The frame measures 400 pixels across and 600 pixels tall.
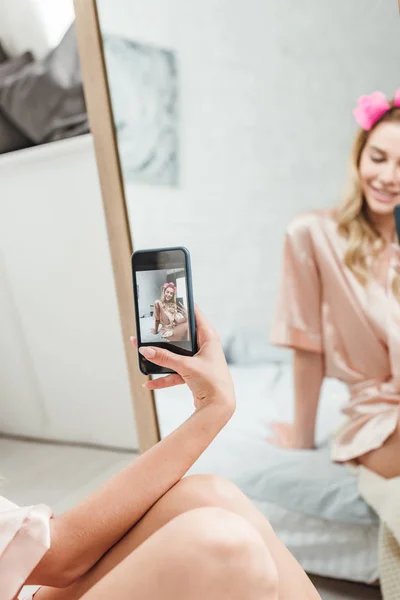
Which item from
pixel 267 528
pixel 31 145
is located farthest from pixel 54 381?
pixel 267 528

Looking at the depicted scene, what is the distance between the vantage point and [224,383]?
2.35 ft

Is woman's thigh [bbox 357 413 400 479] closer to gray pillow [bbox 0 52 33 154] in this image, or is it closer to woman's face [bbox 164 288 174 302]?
woman's face [bbox 164 288 174 302]

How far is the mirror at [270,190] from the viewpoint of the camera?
3.43 feet

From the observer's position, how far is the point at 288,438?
46.2 inches

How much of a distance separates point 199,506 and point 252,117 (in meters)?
0.75

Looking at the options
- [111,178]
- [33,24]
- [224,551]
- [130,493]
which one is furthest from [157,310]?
[33,24]

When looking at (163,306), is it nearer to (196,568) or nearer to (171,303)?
(171,303)

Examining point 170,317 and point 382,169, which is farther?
point 382,169

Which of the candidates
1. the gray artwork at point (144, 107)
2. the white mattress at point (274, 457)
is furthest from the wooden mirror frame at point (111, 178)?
the white mattress at point (274, 457)

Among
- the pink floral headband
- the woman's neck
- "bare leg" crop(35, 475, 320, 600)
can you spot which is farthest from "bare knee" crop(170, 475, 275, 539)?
the pink floral headband

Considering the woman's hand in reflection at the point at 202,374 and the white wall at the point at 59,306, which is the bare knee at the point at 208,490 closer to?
the woman's hand in reflection at the point at 202,374

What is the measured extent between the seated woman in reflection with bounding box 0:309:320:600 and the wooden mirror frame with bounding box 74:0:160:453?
2.03ft

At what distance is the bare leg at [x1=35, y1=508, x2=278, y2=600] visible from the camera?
1.68 ft

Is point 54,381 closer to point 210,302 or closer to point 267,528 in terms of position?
point 210,302
